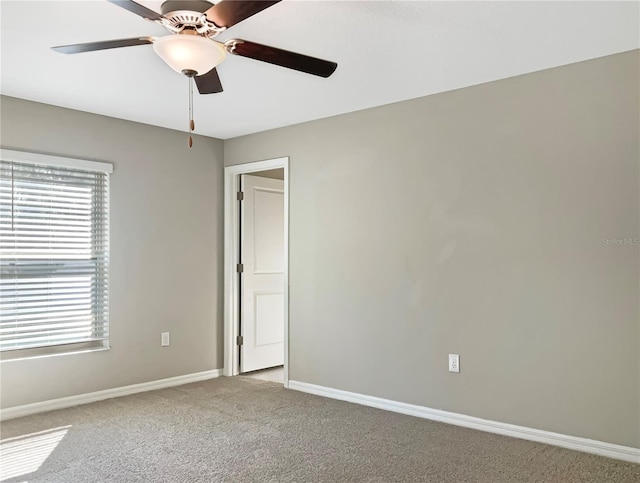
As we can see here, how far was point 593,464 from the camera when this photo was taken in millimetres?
2922

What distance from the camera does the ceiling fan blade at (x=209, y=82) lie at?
259 cm

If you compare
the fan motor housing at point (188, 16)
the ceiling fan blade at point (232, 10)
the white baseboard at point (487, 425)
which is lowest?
the white baseboard at point (487, 425)

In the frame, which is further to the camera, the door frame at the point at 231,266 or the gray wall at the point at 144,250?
the door frame at the point at 231,266

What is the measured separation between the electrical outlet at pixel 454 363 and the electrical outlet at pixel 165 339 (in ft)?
8.10

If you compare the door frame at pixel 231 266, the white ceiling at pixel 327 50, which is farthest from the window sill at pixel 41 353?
the white ceiling at pixel 327 50

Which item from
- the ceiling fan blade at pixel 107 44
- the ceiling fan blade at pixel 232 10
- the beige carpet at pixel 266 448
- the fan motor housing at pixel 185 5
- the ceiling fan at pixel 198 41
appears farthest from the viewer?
the beige carpet at pixel 266 448

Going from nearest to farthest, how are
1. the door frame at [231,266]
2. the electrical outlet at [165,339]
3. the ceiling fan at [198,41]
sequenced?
1. the ceiling fan at [198,41]
2. the electrical outlet at [165,339]
3. the door frame at [231,266]

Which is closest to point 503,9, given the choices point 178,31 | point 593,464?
point 178,31

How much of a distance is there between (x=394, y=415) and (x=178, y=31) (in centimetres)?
288

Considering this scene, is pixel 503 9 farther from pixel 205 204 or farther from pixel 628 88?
pixel 205 204

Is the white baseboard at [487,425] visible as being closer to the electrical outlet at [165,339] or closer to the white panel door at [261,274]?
the white panel door at [261,274]

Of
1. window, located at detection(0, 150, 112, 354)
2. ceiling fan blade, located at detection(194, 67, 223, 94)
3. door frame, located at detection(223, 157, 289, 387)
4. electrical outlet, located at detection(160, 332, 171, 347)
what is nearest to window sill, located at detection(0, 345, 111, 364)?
window, located at detection(0, 150, 112, 354)

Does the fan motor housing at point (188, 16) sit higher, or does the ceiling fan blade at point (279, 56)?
the fan motor housing at point (188, 16)

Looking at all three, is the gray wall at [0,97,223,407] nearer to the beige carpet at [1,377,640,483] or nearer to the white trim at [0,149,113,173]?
the white trim at [0,149,113,173]
